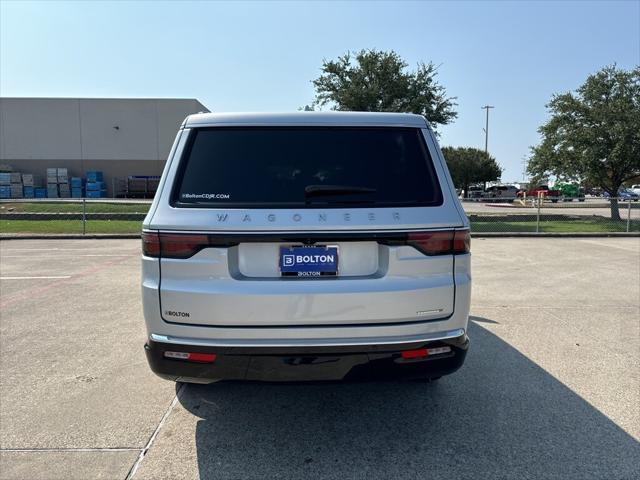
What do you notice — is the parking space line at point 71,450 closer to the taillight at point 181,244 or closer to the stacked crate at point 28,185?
the taillight at point 181,244

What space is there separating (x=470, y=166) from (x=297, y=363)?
228ft

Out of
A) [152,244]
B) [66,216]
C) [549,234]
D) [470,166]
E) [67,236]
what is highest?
[470,166]

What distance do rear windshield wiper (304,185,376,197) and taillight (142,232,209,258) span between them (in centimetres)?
64

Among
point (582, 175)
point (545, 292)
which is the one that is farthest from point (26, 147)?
point (545, 292)

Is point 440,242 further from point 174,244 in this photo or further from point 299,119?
point 174,244

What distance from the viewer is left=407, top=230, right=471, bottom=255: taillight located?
268 centimetres

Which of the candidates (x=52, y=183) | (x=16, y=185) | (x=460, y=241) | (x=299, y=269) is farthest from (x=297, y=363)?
(x=52, y=183)

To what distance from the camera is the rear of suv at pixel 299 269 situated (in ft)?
8.54

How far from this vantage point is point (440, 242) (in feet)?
8.93

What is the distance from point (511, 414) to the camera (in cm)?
332

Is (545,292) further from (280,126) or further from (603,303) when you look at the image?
(280,126)

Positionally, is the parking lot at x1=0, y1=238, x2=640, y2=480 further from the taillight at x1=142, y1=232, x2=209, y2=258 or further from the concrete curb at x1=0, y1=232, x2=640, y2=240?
the concrete curb at x1=0, y1=232, x2=640, y2=240

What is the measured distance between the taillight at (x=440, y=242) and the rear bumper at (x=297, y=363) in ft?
1.78

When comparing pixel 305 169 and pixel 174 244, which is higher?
pixel 305 169
